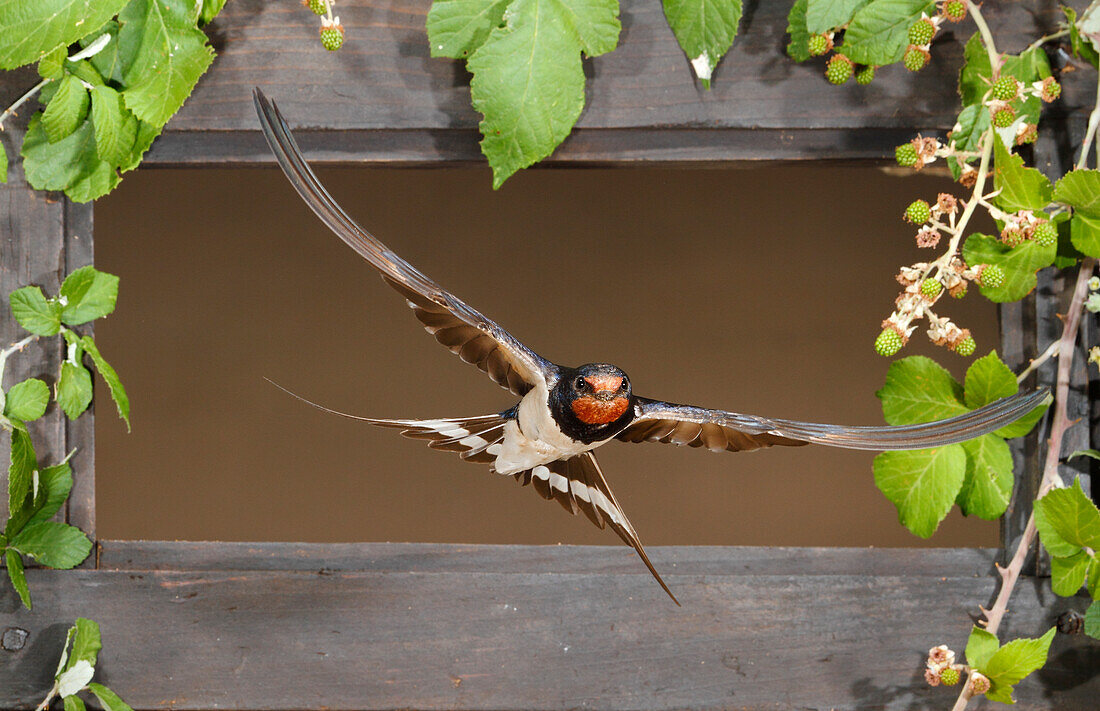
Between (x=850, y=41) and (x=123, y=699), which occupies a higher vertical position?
(x=850, y=41)

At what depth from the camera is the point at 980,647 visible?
79cm

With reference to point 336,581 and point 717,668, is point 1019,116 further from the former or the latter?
point 336,581

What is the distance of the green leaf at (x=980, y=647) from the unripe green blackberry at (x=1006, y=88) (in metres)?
0.44

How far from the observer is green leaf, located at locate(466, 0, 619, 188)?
2.52 feet

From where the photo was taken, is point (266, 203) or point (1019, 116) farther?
point (266, 203)

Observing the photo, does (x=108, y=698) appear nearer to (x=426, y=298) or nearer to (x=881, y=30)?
(x=426, y=298)

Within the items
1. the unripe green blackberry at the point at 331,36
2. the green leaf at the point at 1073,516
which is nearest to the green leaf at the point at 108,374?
the unripe green blackberry at the point at 331,36

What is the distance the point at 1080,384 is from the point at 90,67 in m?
0.91

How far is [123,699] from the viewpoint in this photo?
83cm

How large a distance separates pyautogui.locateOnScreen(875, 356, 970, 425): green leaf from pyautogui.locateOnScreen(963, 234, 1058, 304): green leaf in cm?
8

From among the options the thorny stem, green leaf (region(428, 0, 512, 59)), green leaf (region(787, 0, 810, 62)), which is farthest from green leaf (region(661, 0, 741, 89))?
the thorny stem

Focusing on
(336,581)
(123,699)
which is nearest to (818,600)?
(336,581)

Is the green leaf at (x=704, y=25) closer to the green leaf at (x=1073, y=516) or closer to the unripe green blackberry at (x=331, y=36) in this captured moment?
the unripe green blackberry at (x=331, y=36)

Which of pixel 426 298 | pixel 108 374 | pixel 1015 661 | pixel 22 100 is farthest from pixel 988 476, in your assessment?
pixel 22 100
